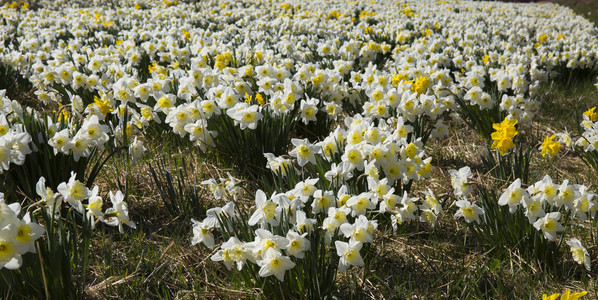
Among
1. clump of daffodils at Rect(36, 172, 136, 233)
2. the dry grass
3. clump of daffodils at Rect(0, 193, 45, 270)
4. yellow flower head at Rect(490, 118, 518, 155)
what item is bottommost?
the dry grass

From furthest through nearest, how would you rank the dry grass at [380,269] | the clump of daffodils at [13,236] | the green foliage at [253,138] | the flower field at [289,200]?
the green foliage at [253,138] → the dry grass at [380,269] → the flower field at [289,200] → the clump of daffodils at [13,236]

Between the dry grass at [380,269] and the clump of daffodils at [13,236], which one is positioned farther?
the dry grass at [380,269]

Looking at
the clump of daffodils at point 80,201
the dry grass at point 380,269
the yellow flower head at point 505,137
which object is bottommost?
the dry grass at point 380,269

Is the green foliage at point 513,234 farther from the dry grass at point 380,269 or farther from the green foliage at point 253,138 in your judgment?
the green foliage at point 253,138

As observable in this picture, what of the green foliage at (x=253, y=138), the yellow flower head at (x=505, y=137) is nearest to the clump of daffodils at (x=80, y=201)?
the green foliage at (x=253, y=138)

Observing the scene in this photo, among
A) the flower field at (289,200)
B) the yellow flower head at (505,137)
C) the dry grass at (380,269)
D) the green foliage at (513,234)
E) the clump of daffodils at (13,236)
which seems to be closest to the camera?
the clump of daffodils at (13,236)

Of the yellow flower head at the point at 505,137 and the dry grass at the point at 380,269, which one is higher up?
the yellow flower head at the point at 505,137

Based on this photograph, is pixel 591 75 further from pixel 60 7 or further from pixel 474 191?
pixel 60 7

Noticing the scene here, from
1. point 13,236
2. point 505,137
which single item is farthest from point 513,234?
point 13,236

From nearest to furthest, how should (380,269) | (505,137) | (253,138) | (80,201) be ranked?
1. (80,201)
2. (380,269)
3. (505,137)
4. (253,138)

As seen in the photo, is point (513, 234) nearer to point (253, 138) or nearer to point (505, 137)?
point (505, 137)

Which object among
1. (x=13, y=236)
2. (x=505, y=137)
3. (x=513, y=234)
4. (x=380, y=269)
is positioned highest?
(x=13, y=236)

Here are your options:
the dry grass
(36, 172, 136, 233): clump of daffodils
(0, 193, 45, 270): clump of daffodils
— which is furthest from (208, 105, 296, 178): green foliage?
(0, 193, 45, 270): clump of daffodils

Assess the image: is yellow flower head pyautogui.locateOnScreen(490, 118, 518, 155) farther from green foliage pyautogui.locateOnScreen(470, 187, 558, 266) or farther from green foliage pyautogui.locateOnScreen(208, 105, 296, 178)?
green foliage pyautogui.locateOnScreen(208, 105, 296, 178)
